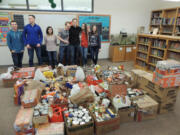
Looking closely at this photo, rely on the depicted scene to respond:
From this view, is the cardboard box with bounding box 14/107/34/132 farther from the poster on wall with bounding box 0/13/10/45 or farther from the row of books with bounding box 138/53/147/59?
the row of books with bounding box 138/53/147/59

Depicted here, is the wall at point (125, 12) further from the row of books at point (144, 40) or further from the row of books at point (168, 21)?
the row of books at point (144, 40)

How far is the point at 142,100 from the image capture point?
214 centimetres

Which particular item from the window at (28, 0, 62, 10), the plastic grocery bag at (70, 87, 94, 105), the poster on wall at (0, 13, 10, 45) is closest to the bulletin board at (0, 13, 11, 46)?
the poster on wall at (0, 13, 10, 45)

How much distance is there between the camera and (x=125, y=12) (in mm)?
5305

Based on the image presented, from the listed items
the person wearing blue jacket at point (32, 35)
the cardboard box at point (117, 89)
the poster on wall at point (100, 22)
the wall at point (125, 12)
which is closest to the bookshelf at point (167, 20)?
the wall at point (125, 12)

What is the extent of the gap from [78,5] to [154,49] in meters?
2.98

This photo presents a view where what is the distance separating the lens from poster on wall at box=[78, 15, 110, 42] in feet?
15.8

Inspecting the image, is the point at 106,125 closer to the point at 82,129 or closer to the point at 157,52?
the point at 82,129

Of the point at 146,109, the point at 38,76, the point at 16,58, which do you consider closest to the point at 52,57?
the point at 16,58

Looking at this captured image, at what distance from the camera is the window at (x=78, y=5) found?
15.2 feet

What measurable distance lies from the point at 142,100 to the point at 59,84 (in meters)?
1.54

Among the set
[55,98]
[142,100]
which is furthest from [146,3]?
[55,98]

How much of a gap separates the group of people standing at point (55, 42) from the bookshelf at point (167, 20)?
285cm

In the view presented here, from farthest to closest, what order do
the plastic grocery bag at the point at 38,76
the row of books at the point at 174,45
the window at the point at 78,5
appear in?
the window at the point at 78,5, the row of books at the point at 174,45, the plastic grocery bag at the point at 38,76
